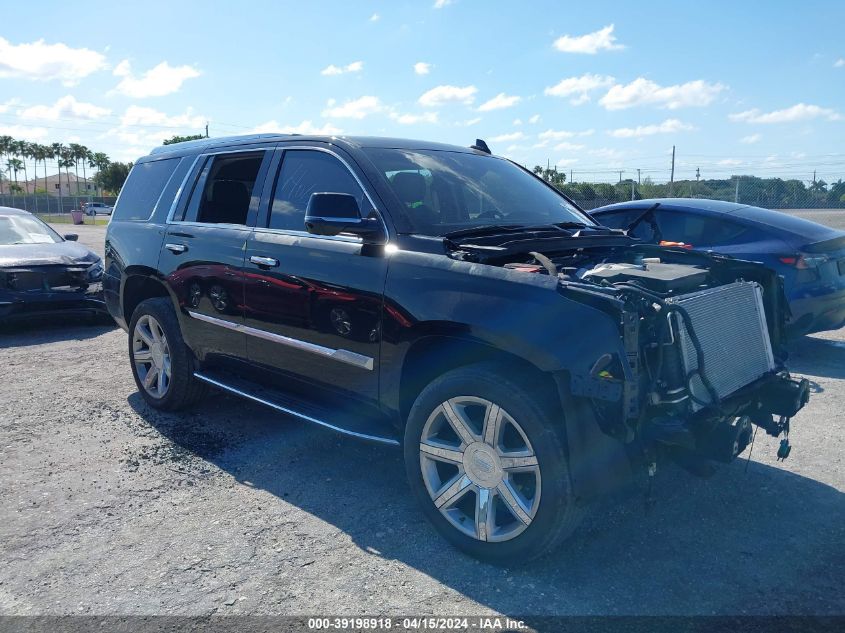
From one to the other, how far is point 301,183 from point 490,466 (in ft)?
7.21

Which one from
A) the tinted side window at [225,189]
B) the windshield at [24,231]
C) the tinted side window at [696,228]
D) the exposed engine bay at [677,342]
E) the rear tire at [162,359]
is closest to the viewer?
the exposed engine bay at [677,342]

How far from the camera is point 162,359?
541 centimetres

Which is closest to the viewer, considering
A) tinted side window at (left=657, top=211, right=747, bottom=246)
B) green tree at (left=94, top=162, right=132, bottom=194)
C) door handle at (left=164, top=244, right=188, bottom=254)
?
door handle at (left=164, top=244, right=188, bottom=254)

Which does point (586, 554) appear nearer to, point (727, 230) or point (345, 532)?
point (345, 532)

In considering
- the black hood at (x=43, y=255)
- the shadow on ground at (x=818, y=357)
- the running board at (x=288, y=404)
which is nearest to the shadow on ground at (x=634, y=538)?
the running board at (x=288, y=404)

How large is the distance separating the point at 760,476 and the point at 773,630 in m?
1.64

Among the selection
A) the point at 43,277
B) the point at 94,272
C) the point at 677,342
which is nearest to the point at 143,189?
the point at 43,277

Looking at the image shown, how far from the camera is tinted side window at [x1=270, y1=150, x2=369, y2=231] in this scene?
4180mm

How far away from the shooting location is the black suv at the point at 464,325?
9.65 feet

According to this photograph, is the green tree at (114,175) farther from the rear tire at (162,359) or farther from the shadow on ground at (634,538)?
the shadow on ground at (634,538)

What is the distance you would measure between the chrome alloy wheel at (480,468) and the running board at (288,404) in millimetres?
327

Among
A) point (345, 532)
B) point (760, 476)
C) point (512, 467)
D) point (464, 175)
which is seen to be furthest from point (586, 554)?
point (464, 175)

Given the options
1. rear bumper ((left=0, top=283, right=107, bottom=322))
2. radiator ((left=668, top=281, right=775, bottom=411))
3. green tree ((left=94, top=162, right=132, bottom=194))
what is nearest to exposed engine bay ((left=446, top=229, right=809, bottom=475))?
radiator ((left=668, top=281, right=775, bottom=411))

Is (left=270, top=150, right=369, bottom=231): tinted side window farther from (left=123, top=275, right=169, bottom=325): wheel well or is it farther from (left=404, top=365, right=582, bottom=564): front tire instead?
(left=123, top=275, right=169, bottom=325): wheel well
